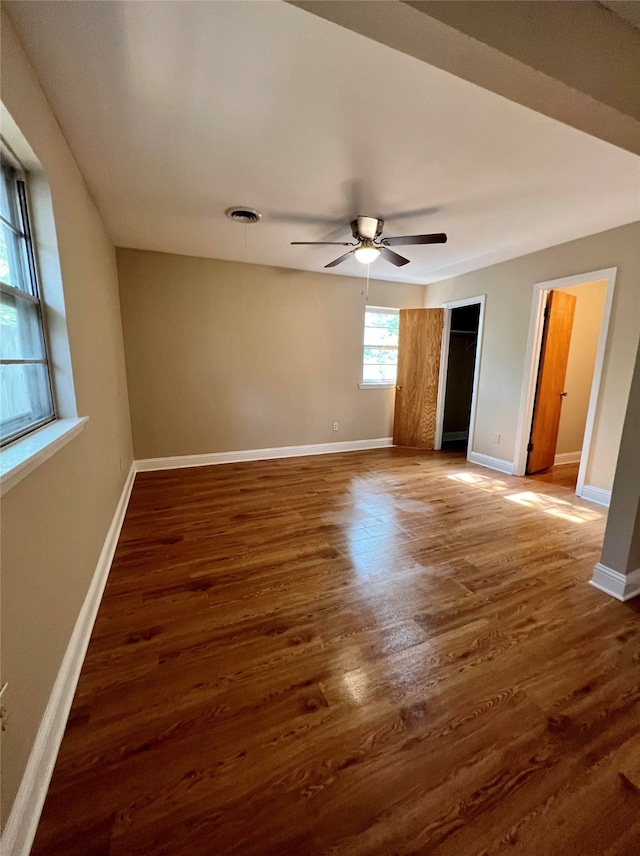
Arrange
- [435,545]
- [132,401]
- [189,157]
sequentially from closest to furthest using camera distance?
[189,157], [435,545], [132,401]

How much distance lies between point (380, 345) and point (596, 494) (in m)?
3.22

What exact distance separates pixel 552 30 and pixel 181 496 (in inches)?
143

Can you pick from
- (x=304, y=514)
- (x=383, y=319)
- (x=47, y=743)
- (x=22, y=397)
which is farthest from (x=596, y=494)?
(x=22, y=397)

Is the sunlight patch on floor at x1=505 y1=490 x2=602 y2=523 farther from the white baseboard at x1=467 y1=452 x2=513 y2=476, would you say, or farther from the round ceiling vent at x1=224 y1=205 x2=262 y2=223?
the round ceiling vent at x1=224 y1=205 x2=262 y2=223

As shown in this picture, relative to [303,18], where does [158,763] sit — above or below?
below

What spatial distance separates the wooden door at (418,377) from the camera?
5.05 m

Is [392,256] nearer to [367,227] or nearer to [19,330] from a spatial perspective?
[367,227]

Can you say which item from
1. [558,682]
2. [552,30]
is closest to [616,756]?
[558,682]

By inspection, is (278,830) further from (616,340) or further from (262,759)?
(616,340)

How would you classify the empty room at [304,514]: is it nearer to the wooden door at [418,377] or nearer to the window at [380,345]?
the wooden door at [418,377]

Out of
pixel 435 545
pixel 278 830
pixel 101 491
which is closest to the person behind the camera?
pixel 278 830

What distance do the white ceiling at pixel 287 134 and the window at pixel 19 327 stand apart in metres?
0.59

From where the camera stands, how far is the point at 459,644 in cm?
161

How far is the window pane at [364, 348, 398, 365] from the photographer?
514 cm
